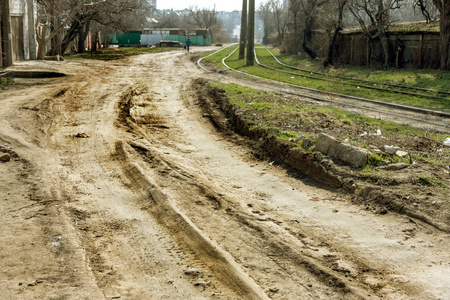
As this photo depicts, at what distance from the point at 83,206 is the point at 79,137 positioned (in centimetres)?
412

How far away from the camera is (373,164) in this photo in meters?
7.89

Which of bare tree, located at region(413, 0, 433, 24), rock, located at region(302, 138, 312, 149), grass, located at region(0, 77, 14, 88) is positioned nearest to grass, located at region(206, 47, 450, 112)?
bare tree, located at region(413, 0, 433, 24)

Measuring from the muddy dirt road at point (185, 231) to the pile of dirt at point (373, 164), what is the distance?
10.6 inches

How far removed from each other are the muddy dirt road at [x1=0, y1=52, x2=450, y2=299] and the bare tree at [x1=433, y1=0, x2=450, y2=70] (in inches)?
708

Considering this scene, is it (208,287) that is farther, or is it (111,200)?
(111,200)

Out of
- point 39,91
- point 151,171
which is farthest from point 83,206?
point 39,91

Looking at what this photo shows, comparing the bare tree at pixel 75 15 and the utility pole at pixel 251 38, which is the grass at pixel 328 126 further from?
the bare tree at pixel 75 15

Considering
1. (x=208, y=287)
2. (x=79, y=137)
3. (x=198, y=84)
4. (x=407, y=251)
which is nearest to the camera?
(x=208, y=287)

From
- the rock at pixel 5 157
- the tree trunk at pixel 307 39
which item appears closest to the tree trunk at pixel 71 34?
the tree trunk at pixel 307 39

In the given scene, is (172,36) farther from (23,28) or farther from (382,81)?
(382,81)

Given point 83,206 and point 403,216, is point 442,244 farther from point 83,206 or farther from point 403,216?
point 83,206

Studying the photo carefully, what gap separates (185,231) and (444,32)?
73.8ft

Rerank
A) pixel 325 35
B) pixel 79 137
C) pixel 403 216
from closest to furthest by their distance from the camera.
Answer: pixel 403 216 → pixel 79 137 → pixel 325 35

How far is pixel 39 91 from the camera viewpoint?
1647 centimetres
